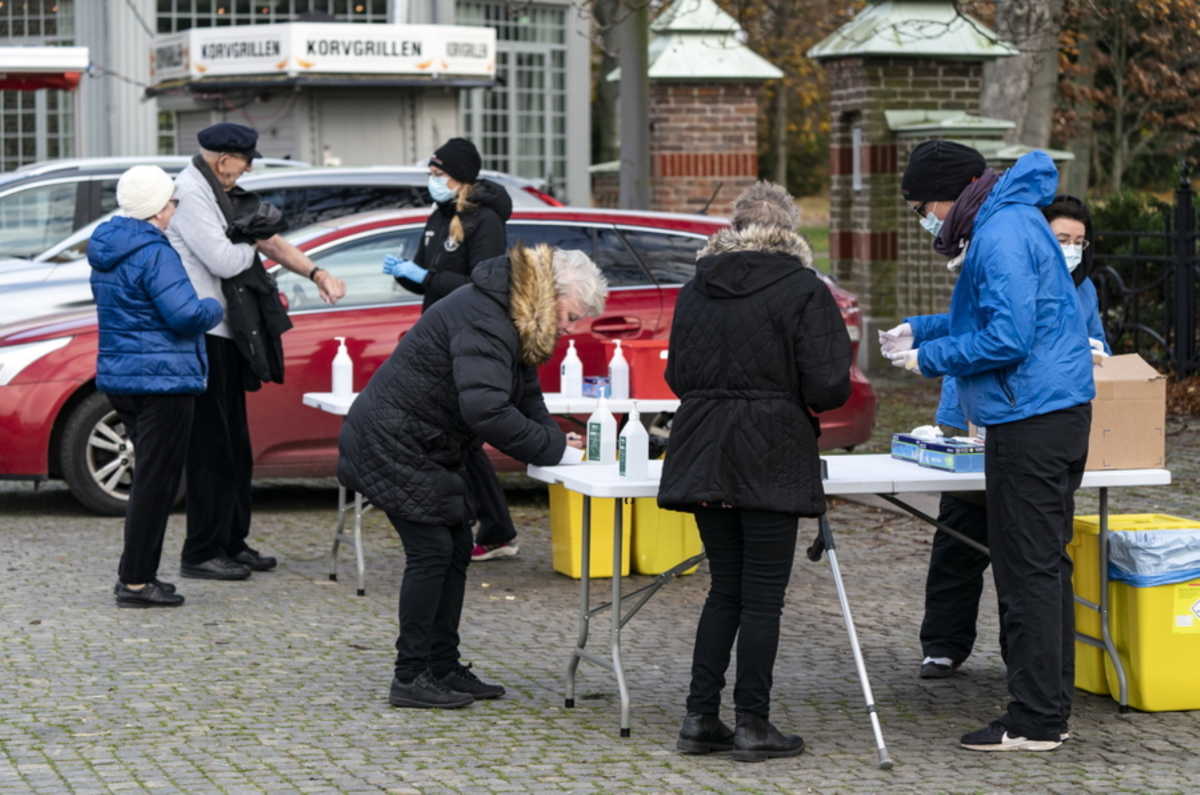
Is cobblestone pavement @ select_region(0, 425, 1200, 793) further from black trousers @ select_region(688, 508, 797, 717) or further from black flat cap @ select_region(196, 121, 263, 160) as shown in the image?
black flat cap @ select_region(196, 121, 263, 160)

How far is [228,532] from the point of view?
30.8 ft

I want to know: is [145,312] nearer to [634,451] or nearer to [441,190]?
[441,190]

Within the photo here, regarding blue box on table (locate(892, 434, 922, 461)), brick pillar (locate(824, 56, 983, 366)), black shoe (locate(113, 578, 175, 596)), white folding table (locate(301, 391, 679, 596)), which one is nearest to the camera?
blue box on table (locate(892, 434, 922, 461))

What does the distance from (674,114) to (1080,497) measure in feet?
35.5

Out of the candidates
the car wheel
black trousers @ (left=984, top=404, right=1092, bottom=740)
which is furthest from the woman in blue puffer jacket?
black trousers @ (left=984, top=404, right=1092, bottom=740)

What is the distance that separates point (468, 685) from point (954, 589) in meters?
1.83

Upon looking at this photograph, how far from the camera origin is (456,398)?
6.76 metres

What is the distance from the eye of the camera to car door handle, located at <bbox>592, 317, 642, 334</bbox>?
11266 mm

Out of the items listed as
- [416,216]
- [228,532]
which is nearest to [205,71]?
[416,216]

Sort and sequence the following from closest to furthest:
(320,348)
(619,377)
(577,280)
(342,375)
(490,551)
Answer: (577,280) < (619,377) < (342,375) < (490,551) < (320,348)

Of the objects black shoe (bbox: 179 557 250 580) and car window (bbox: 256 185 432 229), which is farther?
car window (bbox: 256 185 432 229)

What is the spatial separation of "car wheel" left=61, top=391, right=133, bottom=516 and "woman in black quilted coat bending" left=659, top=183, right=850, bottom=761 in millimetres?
5350

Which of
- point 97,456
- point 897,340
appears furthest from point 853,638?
point 97,456

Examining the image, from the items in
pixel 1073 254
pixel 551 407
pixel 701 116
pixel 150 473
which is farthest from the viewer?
pixel 701 116
